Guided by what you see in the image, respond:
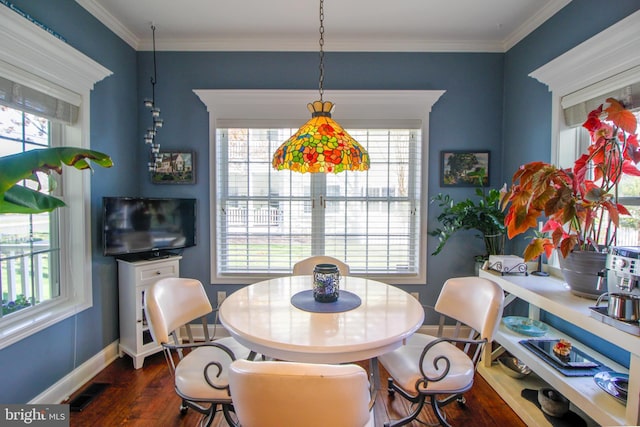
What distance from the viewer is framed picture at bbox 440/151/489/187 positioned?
2.74m

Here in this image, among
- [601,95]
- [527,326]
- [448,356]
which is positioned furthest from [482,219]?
[448,356]

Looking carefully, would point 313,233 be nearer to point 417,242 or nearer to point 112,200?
point 417,242

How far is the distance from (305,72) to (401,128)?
1.03 m

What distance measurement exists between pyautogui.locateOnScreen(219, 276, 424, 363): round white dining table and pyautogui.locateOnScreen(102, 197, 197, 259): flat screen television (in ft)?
3.77

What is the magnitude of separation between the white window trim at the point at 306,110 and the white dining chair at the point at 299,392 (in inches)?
85.8

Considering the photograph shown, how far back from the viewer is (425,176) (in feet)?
9.04

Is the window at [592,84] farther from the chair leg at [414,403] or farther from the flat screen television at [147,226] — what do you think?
the flat screen television at [147,226]

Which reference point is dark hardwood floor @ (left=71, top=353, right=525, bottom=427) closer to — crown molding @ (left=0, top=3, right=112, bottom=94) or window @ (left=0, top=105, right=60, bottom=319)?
window @ (left=0, top=105, right=60, bottom=319)

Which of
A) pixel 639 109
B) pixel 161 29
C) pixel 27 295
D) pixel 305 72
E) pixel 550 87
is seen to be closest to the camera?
pixel 639 109

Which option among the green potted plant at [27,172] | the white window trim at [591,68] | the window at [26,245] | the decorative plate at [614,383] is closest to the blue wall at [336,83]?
the white window trim at [591,68]

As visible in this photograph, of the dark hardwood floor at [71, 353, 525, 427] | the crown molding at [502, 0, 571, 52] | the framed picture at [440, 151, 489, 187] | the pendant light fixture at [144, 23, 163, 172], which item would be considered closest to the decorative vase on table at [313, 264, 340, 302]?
the dark hardwood floor at [71, 353, 525, 427]

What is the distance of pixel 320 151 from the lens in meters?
1.34

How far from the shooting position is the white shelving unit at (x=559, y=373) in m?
1.24

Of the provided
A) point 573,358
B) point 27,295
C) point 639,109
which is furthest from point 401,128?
point 27,295
